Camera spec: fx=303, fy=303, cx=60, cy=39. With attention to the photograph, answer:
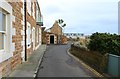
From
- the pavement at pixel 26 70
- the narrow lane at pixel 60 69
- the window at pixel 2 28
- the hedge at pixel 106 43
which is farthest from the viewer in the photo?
the hedge at pixel 106 43

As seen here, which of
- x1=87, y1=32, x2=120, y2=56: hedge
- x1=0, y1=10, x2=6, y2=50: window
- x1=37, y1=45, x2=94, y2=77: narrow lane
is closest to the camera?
x1=0, y1=10, x2=6, y2=50: window

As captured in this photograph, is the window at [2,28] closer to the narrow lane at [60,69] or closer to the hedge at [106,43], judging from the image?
the narrow lane at [60,69]

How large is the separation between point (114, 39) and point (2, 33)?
740cm

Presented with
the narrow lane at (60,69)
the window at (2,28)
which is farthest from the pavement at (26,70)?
the window at (2,28)

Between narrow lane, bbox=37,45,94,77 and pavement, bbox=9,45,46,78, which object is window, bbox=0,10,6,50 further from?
narrow lane, bbox=37,45,94,77

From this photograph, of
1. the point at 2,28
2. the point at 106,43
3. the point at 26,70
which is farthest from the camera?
the point at 106,43

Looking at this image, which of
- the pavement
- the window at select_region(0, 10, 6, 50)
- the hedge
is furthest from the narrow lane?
the window at select_region(0, 10, 6, 50)

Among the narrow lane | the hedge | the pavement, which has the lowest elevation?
the narrow lane

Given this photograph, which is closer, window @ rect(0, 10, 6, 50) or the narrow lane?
window @ rect(0, 10, 6, 50)

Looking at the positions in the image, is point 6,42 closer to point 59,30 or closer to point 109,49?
point 109,49

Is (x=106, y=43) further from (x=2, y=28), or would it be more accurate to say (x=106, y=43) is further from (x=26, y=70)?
(x=2, y=28)

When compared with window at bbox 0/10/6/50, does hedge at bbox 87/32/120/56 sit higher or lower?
lower

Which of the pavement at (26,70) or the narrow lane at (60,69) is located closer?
the pavement at (26,70)

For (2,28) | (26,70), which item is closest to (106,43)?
(26,70)
